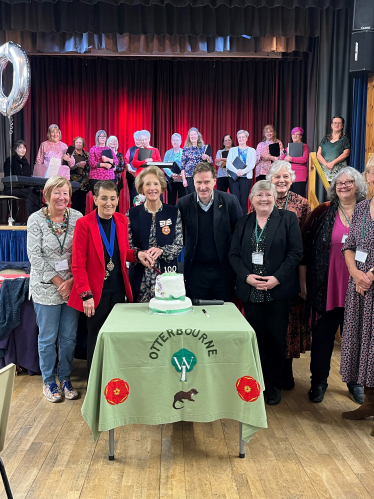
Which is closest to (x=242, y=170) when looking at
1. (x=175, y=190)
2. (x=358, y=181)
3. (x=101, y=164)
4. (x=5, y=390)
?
(x=175, y=190)

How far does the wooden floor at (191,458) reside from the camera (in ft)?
6.78

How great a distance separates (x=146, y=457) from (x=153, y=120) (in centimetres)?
825

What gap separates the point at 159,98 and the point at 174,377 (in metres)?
8.24

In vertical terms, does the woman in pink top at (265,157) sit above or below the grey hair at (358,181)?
above

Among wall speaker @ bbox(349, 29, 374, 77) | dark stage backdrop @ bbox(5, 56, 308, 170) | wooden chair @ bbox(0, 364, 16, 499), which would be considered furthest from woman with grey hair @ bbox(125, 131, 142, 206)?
wooden chair @ bbox(0, 364, 16, 499)

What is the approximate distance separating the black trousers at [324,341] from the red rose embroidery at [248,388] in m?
0.95

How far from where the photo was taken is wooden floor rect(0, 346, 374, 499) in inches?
81.4

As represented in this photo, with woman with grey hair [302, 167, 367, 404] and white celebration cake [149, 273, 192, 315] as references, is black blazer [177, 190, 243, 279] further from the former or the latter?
white celebration cake [149, 273, 192, 315]

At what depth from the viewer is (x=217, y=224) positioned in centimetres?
308

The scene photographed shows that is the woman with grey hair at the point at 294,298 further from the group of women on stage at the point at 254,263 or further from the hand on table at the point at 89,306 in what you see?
the hand on table at the point at 89,306

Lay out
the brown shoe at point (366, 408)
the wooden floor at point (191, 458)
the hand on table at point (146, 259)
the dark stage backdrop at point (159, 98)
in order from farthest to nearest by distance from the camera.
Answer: the dark stage backdrop at point (159, 98) → the hand on table at point (146, 259) → the brown shoe at point (366, 408) → the wooden floor at point (191, 458)

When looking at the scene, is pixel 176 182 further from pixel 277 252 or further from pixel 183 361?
pixel 183 361

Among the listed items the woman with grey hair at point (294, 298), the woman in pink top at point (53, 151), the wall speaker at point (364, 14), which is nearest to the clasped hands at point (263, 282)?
the woman with grey hair at point (294, 298)

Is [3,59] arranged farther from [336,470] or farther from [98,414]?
[336,470]
